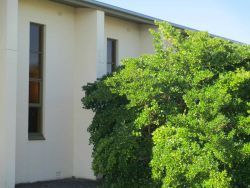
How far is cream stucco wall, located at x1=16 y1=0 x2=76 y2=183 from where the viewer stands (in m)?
12.1

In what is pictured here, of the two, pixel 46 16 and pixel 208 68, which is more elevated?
pixel 46 16

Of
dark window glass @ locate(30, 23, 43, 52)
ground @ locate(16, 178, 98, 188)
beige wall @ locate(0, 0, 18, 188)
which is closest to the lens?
beige wall @ locate(0, 0, 18, 188)

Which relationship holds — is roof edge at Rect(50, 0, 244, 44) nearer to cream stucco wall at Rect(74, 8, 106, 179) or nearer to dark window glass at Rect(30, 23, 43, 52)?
cream stucco wall at Rect(74, 8, 106, 179)

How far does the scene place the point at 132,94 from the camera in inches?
369

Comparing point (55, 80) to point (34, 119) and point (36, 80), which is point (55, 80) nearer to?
point (36, 80)

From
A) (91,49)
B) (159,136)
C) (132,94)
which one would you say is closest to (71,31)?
(91,49)

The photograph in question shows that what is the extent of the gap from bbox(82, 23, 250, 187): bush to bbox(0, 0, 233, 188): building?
7.96ft

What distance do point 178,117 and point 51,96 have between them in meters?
5.31

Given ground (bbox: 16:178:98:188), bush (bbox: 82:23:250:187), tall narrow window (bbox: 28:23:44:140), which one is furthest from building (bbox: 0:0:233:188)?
bush (bbox: 82:23:250:187)

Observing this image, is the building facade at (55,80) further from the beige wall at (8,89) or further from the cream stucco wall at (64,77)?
the beige wall at (8,89)

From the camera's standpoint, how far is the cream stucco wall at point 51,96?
12.1 meters

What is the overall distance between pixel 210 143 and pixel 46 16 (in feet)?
22.3

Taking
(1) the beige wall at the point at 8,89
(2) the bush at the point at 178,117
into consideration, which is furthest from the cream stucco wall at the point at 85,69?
(1) the beige wall at the point at 8,89

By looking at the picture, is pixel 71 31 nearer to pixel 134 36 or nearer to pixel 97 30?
pixel 97 30
